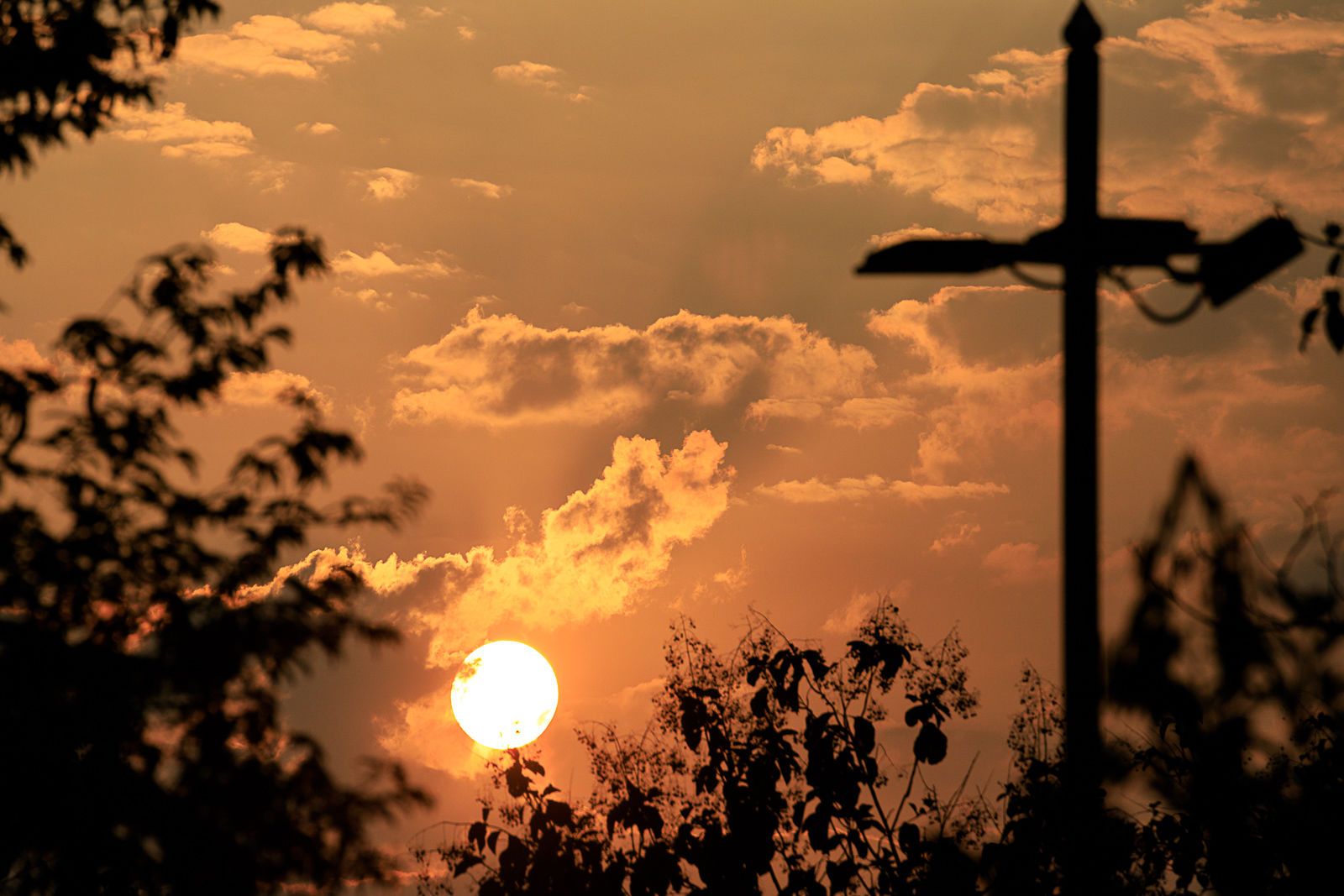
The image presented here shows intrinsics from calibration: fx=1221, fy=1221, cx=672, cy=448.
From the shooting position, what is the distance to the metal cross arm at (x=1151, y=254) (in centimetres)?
573

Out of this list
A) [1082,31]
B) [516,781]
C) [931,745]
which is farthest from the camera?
[516,781]

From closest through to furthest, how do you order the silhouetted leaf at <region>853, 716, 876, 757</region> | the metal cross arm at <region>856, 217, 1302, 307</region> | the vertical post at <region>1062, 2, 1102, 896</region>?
the vertical post at <region>1062, 2, 1102, 896</region>, the metal cross arm at <region>856, 217, 1302, 307</region>, the silhouetted leaf at <region>853, 716, 876, 757</region>

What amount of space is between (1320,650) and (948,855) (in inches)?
139

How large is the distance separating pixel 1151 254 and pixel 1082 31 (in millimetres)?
1084

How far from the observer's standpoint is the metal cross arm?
5734 millimetres

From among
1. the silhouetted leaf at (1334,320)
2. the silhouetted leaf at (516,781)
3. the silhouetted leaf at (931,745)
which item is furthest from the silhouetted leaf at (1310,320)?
the silhouetted leaf at (516,781)

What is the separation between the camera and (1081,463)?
200 inches

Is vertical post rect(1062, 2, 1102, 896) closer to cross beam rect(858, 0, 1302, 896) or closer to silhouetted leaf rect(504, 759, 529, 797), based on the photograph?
cross beam rect(858, 0, 1302, 896)

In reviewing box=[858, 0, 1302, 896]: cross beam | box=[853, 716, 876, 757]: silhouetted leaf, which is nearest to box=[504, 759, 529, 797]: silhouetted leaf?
box=[853, 716, 876, 757]: silhouetted leaf

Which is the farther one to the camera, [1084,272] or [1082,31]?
[1082,31]

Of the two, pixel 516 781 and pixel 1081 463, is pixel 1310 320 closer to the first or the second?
pixel 1081 463

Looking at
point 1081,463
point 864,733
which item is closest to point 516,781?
point 864,733

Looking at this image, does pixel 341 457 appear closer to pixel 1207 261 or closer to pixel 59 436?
pixel 59 436

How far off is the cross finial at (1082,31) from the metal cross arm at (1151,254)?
0.80m
